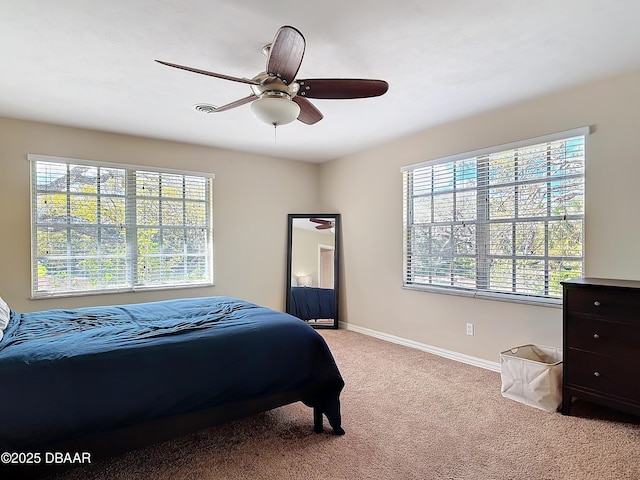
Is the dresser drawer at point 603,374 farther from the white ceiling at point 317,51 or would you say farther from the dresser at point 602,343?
the white ceiling at point 317,51

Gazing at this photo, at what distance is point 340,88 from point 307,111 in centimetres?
46

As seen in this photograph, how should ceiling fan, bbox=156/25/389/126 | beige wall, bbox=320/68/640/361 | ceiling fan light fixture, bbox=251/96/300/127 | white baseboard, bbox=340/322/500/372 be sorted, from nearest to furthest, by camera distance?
ceiling fan, bbox=156/25/389/126, ceiling fan light fixture, bbox=251/96/300/127, beige wall, bbox=320/68/640/361, white baseboard, bbox=340/322/500/372

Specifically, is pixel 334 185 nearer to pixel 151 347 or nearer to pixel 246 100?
pixel 246 100

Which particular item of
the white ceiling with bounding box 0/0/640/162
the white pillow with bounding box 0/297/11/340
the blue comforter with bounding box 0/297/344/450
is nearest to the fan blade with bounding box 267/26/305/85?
the white ceiling with bounding box 0/0/640/162

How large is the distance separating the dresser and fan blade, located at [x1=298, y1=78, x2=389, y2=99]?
6.25 feet

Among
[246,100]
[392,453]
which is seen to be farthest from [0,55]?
[392,453]

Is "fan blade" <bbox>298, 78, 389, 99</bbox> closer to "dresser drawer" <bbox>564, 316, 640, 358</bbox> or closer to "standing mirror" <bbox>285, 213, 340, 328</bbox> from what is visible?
"dresser drawer" <bbox>564, 316, 640, 358</bbox>

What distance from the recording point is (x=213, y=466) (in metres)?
1.99

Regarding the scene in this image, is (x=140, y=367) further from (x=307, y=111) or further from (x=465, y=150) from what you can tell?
(x=465, y=150)

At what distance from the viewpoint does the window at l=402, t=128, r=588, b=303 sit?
10.1 ft

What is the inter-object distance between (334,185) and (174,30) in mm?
3498

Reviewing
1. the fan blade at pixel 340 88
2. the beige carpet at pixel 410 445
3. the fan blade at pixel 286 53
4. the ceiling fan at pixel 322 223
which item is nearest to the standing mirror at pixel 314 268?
the ceiling fan at pixel 322 223

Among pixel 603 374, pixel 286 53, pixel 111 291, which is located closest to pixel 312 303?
pixel 111 291

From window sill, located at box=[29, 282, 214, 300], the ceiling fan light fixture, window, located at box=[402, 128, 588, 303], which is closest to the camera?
the ceiling fan light fixture
